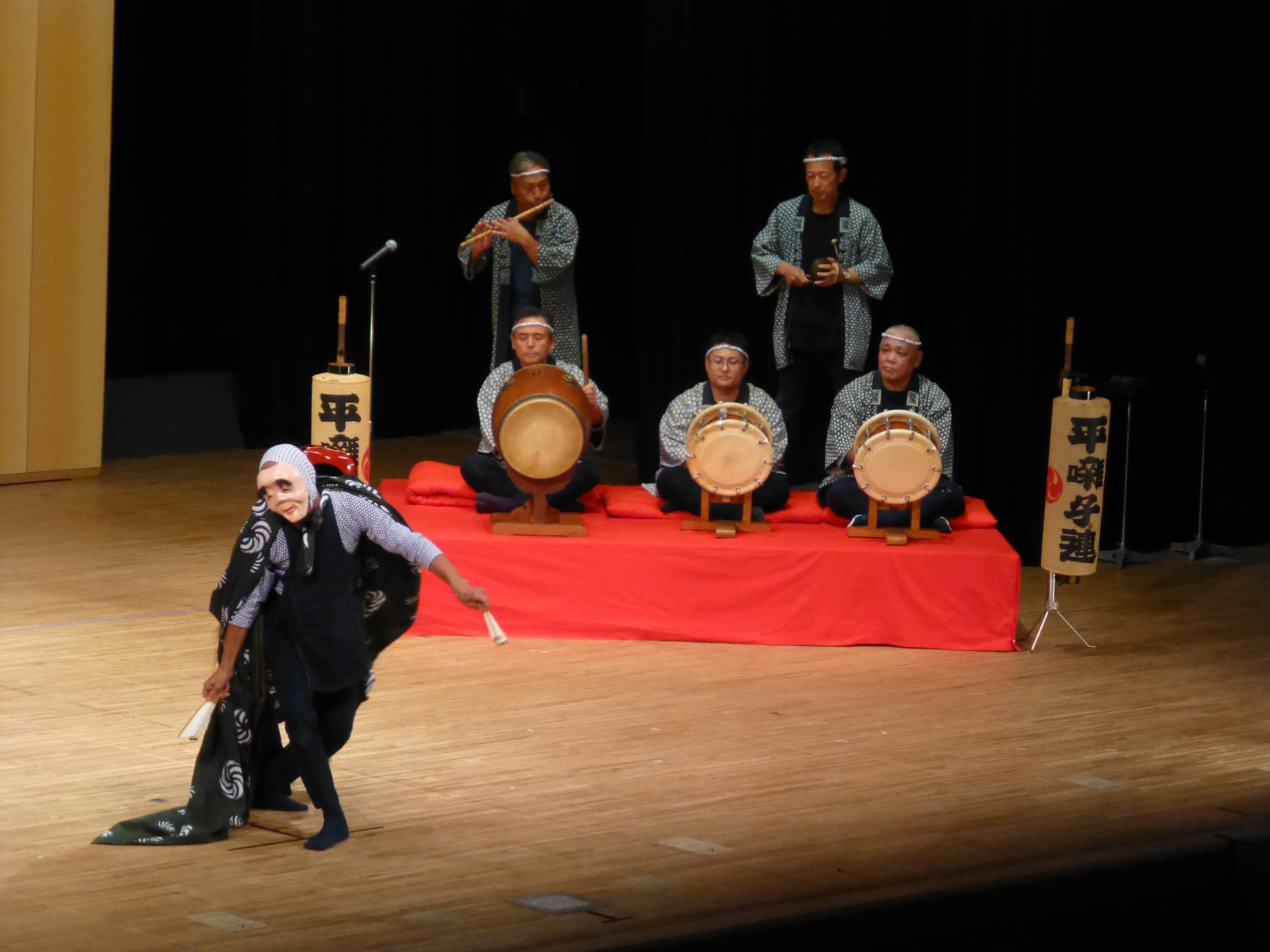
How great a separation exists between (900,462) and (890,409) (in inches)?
12.5

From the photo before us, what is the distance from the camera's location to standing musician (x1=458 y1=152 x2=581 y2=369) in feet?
23.6

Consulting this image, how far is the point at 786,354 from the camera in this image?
7414 millimetres

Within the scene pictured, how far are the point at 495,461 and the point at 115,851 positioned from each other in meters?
2.74

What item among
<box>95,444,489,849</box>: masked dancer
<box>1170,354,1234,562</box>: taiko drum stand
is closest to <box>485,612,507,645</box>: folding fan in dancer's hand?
<box>95,444,489,849</box>: masked dancer

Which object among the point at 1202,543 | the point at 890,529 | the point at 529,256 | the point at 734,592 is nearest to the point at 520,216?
the point at 529,256

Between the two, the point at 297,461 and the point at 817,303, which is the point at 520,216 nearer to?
the point at 817,303

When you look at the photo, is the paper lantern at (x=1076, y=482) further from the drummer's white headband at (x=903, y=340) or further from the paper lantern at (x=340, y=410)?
the paper lantern at (x=340, y=410)

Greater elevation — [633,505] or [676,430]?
[676,430]

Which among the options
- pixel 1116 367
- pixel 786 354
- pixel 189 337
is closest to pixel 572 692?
pixel 786 354

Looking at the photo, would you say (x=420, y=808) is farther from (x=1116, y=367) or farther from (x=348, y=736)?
(x=1116, y=367)

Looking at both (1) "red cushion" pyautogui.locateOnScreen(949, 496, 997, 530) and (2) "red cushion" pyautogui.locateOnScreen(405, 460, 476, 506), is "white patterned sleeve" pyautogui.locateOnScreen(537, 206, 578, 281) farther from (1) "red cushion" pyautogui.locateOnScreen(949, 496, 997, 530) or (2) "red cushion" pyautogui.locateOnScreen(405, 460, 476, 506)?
(1) "red cushion" pyautogui.locateOnScreen(949, 496, 997, 530)

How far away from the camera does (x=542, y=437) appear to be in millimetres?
6305

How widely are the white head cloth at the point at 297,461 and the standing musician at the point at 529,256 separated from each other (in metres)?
2.70

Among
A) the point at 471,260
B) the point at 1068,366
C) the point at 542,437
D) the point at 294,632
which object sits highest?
the point at 471,260
